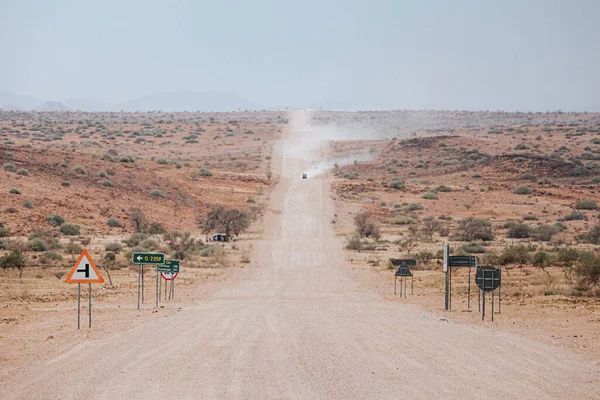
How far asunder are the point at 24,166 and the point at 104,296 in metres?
41.4

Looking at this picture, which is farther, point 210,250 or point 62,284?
point 210,250

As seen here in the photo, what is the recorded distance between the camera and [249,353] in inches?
553

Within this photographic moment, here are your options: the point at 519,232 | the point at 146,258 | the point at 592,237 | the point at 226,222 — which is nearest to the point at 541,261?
the point at 592,237

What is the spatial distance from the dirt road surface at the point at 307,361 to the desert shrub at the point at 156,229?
31.1 meters

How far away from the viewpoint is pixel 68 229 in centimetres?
4969

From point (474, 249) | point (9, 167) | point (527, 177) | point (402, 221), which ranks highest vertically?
point (527, 177)

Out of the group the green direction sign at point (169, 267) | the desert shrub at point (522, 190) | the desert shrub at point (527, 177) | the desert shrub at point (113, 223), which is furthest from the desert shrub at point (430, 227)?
the green direction sign at point (169, 267)

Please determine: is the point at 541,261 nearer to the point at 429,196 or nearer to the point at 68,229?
the point at 68,229

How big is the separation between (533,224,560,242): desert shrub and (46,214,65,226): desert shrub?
3210cm

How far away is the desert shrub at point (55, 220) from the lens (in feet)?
169

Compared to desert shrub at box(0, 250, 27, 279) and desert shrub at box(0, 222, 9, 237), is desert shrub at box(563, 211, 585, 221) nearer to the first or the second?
desert shrub at box(0, 222, 9, 237)

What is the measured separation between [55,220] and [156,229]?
6.77 meters

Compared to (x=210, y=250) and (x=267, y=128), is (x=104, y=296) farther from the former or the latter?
(x=267, y=128)

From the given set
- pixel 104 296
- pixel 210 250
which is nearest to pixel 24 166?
pixel 210 250
